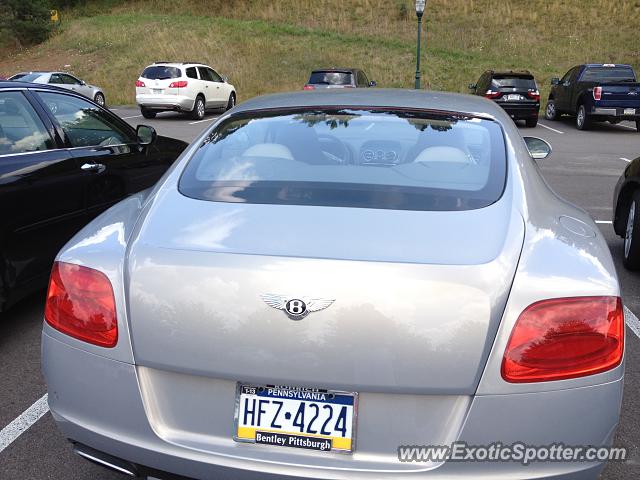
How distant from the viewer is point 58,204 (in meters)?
4.37

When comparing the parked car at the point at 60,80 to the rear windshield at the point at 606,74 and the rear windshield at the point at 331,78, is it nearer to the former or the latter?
the rear windshield at the point at 331,78

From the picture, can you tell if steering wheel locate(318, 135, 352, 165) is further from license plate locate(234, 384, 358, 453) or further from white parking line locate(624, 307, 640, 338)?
white parking line locate(624, 307, 640, 338)

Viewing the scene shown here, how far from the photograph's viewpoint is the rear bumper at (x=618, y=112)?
1705cm

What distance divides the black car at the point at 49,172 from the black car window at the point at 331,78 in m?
14.1

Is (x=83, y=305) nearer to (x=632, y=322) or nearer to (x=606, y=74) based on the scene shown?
(x=632, y=322)

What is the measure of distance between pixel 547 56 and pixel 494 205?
34.5 metres

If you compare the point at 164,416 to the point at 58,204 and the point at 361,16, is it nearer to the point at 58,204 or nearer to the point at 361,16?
the point at 58,204

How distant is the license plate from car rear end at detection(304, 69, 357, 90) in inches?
692

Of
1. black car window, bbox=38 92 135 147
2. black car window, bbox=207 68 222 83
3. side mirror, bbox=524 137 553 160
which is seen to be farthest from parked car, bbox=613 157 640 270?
black car window, bbox=207 68 222 83

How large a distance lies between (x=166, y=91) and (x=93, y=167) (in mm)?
15936

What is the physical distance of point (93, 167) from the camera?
4.75 metres

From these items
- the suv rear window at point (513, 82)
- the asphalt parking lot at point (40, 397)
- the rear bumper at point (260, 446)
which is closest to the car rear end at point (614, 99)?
the suv rear window at point (513, 82)

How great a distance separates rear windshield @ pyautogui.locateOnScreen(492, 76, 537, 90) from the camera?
1858cm

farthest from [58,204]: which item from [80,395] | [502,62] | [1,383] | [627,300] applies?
[502,62]
